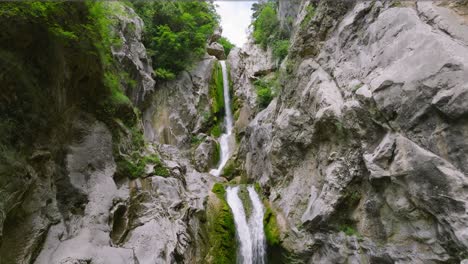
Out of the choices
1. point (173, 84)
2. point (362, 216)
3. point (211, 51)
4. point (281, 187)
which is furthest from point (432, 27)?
point (211, 51)

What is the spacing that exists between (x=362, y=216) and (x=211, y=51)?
22541mm

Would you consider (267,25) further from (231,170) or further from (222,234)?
(222,234)

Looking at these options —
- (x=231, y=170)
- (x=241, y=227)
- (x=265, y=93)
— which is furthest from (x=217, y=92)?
(x=241, y=227)

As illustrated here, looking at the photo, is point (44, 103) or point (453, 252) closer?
point (453, 252)

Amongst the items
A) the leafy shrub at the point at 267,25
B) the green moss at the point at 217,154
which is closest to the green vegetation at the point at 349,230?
Result: the green moss at the point at 217,154

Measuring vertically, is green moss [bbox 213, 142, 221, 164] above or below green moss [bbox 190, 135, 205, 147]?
below

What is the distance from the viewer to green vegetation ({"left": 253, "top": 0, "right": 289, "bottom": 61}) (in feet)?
64.7

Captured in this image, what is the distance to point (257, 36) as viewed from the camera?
24.2 m

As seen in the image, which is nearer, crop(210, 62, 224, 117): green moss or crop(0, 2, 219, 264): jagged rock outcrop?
crop(0, 2, 219, 264): jagged rock outcrop

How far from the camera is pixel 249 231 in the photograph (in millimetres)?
11422

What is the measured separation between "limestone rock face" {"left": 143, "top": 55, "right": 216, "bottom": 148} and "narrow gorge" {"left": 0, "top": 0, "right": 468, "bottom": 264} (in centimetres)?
507

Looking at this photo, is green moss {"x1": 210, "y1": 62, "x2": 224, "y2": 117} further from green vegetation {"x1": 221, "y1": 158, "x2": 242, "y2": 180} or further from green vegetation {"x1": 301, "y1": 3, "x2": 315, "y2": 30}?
green vegetation {"x1": 301, "y1": 3, "x2": 315, "y2": 30}

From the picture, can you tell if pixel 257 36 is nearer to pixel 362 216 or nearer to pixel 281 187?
pixel 281 187

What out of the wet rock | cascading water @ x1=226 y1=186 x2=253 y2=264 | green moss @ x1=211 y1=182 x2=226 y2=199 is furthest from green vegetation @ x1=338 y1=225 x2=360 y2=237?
the wet rock
